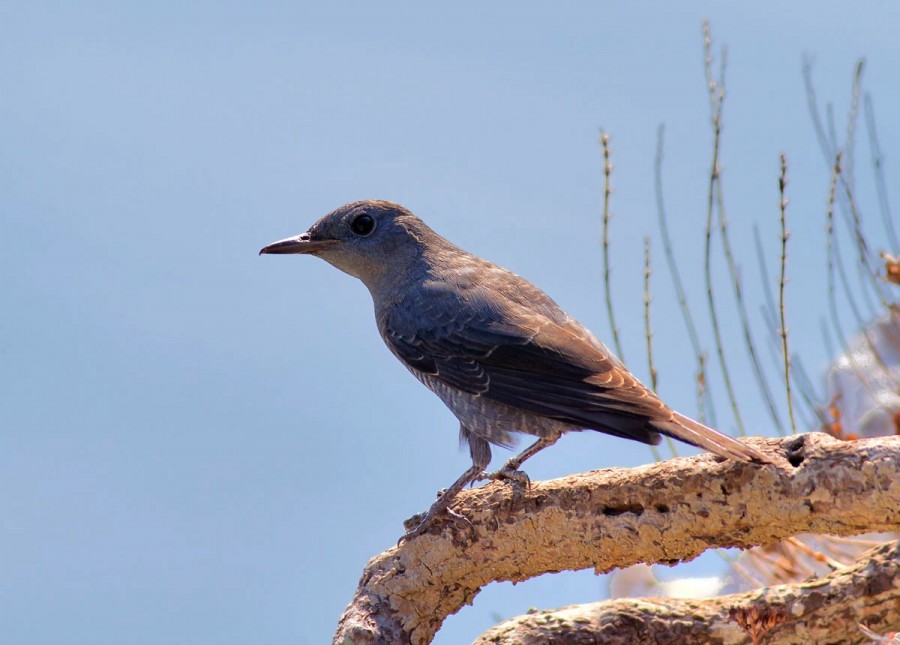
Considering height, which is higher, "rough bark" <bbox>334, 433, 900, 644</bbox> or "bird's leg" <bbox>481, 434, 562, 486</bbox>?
"bird's leg" <bbox>481, 434, 562, 486</bbox>

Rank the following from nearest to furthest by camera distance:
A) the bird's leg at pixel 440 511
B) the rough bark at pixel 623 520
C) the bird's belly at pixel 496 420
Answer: the rough bark at pixel 623 520
the bird's belly at pixel 496 420
the bird's leg at pixel 440 511

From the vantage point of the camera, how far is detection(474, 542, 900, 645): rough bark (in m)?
5.20

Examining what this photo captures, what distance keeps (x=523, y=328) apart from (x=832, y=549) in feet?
10.7

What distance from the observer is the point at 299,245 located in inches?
246

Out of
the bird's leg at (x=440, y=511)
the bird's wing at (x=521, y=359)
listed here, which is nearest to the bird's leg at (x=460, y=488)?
the bird's leg at (x=440, y=511)

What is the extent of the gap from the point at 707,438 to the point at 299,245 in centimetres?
272

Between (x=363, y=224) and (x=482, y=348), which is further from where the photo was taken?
(x=363, y=224)

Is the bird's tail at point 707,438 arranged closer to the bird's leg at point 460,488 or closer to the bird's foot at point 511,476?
the bird's foot at point 511,476

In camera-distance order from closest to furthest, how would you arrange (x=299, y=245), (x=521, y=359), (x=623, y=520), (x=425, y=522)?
1. (x=623, y=520)
2. (x=521, y=359)
3. (x=425, y=522)
4. (x=299, y=245)

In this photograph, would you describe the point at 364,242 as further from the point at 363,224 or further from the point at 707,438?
the point at 707,438

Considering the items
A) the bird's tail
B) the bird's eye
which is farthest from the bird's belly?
the bird's eye

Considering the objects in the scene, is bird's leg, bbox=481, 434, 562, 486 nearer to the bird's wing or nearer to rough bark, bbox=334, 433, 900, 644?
rough bark, bbox=334, 433, 900, 644

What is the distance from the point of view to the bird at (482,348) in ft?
16.5

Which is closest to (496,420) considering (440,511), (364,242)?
(440,511)
